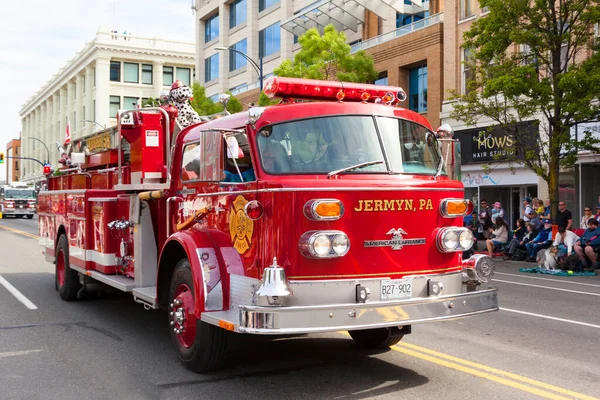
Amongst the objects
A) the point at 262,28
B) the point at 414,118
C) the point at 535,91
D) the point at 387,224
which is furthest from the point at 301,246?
the point at 262,28

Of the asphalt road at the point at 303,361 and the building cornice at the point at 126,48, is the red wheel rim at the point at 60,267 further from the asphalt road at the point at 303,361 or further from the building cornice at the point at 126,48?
the building cornice at the point at 126,48

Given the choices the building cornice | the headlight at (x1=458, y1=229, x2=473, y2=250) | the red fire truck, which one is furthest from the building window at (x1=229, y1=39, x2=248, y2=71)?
the headlight at (x1=458, y1=229, x2=473, y2=250)

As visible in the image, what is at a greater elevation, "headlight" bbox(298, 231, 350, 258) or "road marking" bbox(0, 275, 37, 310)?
"headlight" bbox(298, 231, 350, 258)

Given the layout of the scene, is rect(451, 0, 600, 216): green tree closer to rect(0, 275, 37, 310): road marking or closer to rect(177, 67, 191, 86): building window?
rect(0, 275, 37, 310): road marking

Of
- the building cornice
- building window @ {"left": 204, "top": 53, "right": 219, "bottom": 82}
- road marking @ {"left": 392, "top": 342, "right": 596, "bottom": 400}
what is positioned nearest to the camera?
road marking @ {"left": 392, "top": 342, "right": 596, "bottom": 400}

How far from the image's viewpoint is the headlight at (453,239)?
Result: 6.07m

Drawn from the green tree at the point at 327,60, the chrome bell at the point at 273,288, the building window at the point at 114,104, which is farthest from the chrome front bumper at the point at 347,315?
the building window at the point at 114,104

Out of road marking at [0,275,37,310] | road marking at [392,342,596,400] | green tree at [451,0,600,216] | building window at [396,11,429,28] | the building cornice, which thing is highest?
the building cornice

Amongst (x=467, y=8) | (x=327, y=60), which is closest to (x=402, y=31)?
(x=467, y=8)

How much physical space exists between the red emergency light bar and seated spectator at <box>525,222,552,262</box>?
12.9m

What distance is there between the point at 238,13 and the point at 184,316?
146ft

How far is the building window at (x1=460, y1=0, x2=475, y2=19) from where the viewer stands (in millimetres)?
28078

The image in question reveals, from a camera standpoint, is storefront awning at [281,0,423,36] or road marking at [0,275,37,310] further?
storefront awning at [281,0,423,36]

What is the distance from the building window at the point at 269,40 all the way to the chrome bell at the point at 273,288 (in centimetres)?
Answer: 3800
